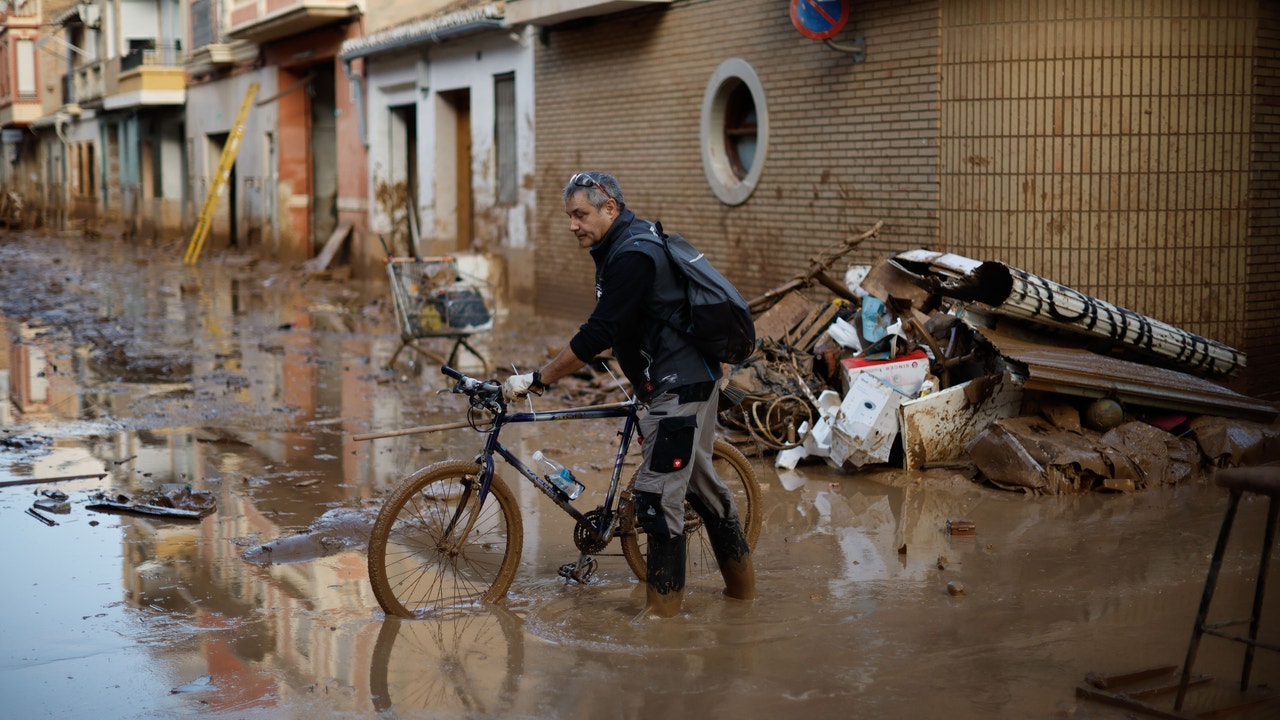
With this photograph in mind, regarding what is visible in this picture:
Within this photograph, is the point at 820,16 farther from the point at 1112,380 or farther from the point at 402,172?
the point at 402,172

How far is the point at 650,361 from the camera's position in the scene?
16.8 feet

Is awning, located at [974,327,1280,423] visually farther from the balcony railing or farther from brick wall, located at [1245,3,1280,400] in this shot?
the balcony railing

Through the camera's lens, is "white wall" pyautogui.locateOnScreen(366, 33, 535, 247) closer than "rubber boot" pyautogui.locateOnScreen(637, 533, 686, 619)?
No

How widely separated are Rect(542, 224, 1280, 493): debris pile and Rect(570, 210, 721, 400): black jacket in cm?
231

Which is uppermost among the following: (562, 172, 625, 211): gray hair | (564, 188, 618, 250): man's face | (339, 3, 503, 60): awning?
(339, 3, 503, 60): awning

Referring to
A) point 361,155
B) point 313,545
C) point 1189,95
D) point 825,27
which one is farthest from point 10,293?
point 1189,95

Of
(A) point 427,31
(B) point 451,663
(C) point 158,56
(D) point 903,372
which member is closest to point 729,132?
(D) point 903,372

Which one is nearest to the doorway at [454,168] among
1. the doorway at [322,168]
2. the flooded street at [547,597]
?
the doorway at [322,168]

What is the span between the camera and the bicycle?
515cm

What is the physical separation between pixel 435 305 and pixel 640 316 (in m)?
7.10

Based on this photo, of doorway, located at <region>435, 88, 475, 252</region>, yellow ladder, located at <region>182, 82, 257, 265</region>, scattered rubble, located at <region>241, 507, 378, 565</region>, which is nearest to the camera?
scattered rubble, located at <region>241, 507, 378, 565</region>

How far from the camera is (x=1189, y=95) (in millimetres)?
9859

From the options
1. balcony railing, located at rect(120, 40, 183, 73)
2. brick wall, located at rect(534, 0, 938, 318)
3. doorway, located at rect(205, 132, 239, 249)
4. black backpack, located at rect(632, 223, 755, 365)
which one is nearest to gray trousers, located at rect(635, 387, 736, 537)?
black backpack, located at rect(632, 223, 755, 365)

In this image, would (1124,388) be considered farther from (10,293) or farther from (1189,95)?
(10,293)
